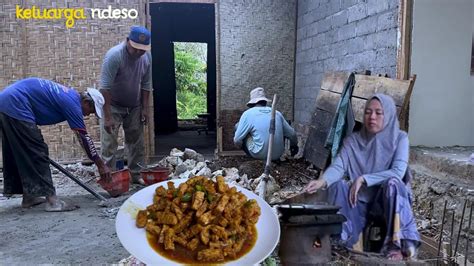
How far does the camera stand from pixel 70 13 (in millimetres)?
6430

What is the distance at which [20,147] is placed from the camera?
429cm

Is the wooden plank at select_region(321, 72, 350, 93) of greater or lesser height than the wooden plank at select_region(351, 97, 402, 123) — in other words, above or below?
above

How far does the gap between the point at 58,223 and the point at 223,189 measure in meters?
2.53

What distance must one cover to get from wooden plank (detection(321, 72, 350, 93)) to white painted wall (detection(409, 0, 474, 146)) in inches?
53.1

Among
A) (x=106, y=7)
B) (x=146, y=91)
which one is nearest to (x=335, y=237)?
(x=146, y=91)

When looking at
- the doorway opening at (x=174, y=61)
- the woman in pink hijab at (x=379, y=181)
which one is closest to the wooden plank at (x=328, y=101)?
the woman in pink hijab at (x=379, y=181)

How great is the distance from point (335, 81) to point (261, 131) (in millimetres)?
1075

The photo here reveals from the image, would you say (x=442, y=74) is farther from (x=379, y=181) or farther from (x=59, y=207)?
(x=59, y=207)

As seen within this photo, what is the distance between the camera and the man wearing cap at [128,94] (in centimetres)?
A: 504

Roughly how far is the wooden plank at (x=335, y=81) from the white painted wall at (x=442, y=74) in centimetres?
135

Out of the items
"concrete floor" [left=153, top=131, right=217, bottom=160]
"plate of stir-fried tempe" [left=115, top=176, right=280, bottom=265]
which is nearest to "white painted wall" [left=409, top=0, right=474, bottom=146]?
"plate of stir-fried tempe" [left=115, top=176, right=280, bottom=265]

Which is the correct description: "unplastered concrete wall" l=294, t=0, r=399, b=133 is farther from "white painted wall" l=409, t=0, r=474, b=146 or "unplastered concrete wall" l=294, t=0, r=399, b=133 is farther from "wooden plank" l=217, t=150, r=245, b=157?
"wooden plank" l=217, t=150, r=245, b=157

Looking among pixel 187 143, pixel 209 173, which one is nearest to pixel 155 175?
pixel 209 173

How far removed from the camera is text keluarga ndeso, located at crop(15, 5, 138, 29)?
632cm
